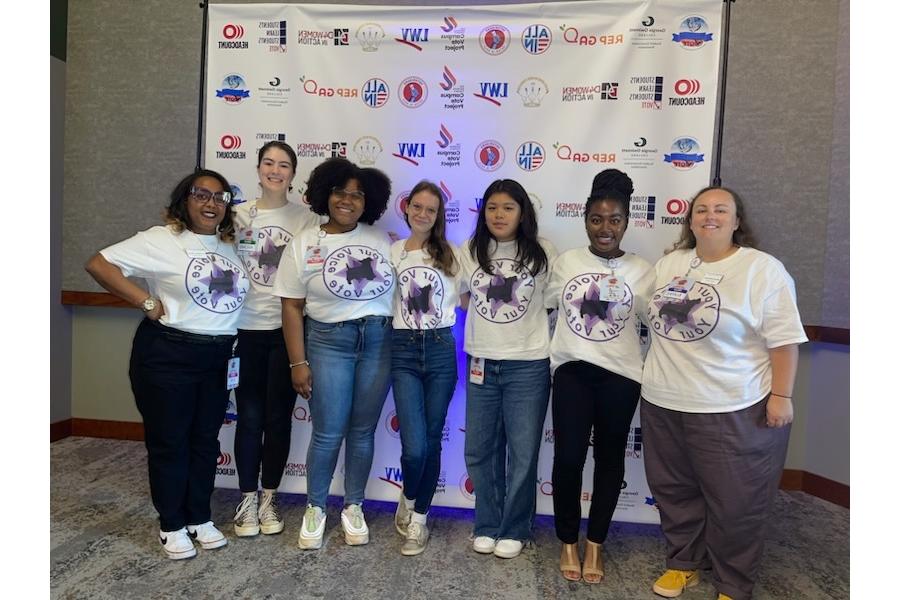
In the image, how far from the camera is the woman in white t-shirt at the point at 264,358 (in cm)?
238

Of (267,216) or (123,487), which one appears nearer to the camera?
(267,216)

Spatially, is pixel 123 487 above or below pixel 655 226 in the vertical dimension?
below

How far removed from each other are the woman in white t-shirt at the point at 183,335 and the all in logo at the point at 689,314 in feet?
5.60

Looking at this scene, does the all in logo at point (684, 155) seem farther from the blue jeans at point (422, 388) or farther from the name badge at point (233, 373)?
the name badge at point (233, 373)

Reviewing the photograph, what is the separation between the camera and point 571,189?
2.67 meters

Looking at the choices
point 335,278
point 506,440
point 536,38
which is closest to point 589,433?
point 506,440

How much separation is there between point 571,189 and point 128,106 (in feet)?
8.76

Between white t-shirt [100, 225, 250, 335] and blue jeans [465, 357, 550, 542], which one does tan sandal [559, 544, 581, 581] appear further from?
white t-shirt [100, 225, 250, 335]

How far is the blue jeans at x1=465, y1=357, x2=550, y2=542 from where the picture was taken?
7.26ft

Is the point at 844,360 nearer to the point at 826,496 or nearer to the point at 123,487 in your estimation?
the point at 826,496

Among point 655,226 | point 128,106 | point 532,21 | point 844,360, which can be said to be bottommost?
point 844,360

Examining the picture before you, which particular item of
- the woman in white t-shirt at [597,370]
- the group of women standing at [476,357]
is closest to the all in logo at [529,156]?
the group of women standing at [476,357]

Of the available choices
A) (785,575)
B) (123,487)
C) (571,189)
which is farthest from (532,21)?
(123,487)

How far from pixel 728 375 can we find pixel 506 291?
885 millimetres
